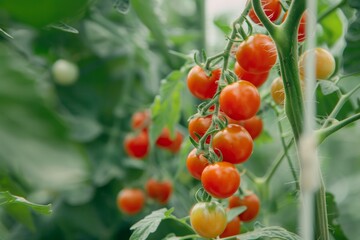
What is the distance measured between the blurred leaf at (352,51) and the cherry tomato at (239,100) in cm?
23

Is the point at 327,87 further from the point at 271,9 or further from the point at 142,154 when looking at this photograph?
the point at 142,154

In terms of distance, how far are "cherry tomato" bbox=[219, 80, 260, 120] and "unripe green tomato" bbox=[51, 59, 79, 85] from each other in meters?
0.80

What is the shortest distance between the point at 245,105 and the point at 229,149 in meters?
0.05

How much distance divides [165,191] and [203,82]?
0.59 metres

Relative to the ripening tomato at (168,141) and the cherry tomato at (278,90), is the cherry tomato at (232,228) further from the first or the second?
the ripening tomato at (168,141)

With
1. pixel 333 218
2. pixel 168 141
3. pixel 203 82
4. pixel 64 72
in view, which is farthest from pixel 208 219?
pixel 64 72

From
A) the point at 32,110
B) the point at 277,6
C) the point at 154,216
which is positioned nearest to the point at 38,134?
the point at 32,110

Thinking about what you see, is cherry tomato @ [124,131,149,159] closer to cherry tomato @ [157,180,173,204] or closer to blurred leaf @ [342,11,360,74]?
cherry tomato @ [157,180,173,204]

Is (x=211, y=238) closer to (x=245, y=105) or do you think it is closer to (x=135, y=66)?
(x=245, y=105)

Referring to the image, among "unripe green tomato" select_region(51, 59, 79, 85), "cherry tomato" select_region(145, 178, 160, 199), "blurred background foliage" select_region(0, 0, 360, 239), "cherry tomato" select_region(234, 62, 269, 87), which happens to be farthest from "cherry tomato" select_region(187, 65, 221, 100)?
"unripe green tomato" select_region(51, 59, 79, 85)

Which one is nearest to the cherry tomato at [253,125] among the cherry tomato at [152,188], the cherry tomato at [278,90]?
the cherry tomato at [278,90]

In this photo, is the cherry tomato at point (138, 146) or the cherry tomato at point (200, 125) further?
the cherry tomato at point (138, 146)

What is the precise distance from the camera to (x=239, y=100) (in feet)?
2.15

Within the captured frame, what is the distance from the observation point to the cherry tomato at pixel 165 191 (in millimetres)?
1280
